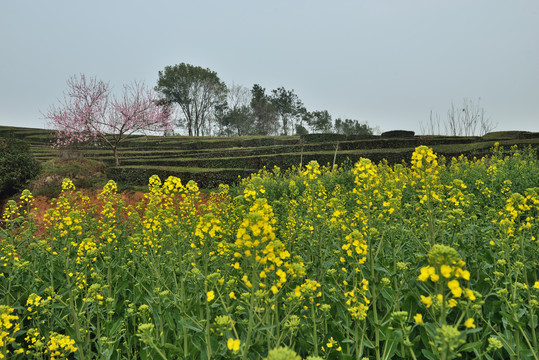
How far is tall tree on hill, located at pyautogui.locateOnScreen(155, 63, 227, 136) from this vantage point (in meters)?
41.8

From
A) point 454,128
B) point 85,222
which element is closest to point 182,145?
point 85,222

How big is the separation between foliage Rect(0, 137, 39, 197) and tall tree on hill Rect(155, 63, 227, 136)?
1142 inches

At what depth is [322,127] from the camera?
5888 cm

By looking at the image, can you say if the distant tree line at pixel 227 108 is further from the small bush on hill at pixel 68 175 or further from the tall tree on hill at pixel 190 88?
the small bush on hill at pixel 68 175

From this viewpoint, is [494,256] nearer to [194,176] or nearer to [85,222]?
[85,222]

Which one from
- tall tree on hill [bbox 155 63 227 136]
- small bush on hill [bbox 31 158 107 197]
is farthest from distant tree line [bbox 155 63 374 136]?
small bush on hill [bbox 31 158 107 197]

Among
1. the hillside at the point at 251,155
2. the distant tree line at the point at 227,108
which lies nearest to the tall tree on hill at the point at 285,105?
the distant tree line at the point at 227,108

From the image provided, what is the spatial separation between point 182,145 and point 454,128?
3376 centimetres

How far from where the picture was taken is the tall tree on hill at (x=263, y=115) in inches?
2028

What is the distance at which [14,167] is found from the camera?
12.3 metres

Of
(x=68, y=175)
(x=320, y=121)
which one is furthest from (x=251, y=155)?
(x=320, y=121)

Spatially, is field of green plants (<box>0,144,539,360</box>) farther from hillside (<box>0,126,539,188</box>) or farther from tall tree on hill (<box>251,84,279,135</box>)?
tall tree on hill (<box>251,84,279,135</box>)

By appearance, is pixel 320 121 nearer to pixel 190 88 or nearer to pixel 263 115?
pixel 263 115

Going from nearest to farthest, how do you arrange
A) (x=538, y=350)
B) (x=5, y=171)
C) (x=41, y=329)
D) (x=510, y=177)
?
(x=538, y=350)
(x=41, y=329)
(x=510, y=177)
(x=5, y=171)
